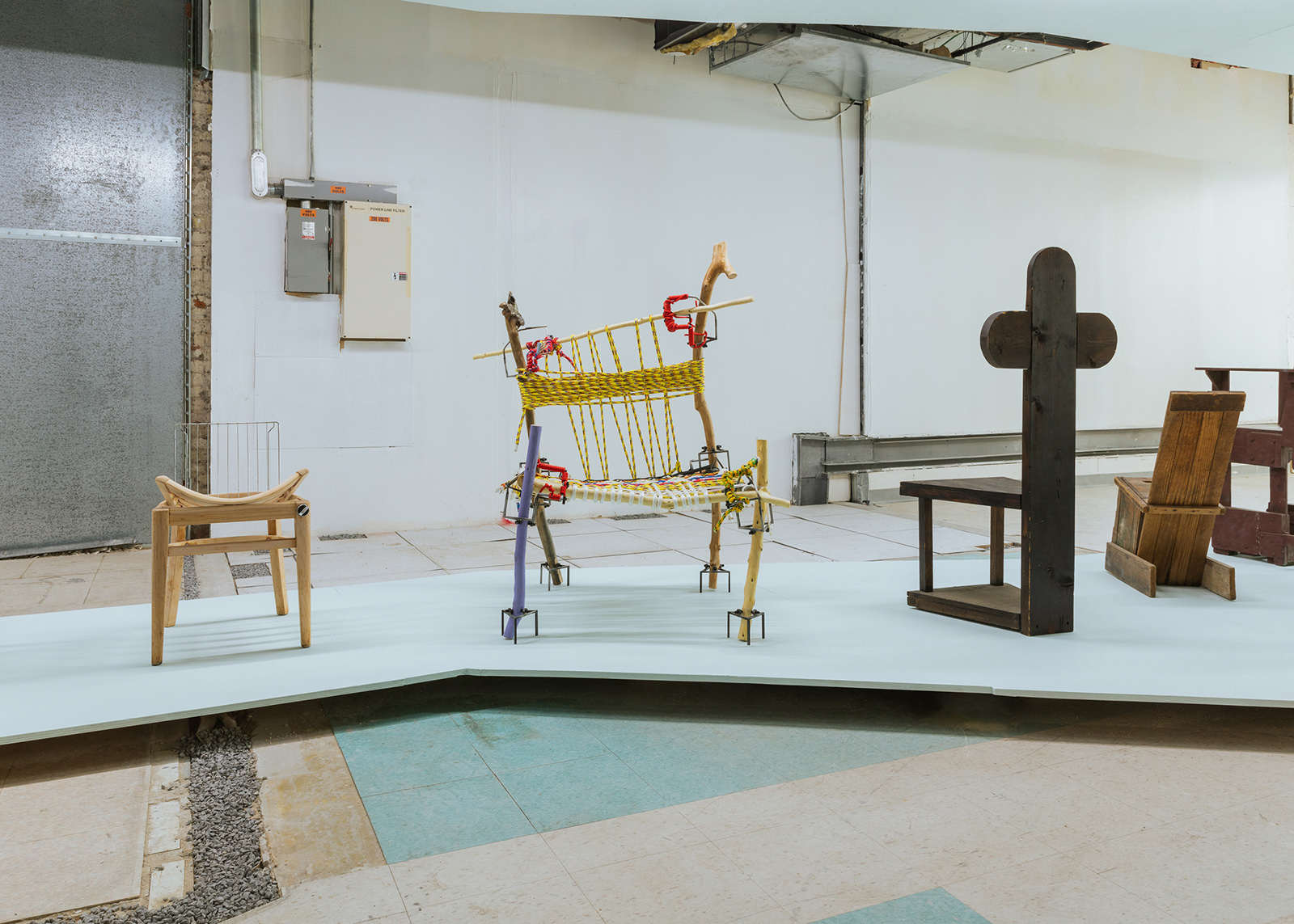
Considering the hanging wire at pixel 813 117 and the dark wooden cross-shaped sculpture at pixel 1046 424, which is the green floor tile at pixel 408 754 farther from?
the hanging wire at pixel 813 117

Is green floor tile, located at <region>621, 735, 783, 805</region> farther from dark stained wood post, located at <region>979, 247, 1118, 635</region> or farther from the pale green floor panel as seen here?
dark stained wood post, located at <region>979, 247, 1118, 635</region>

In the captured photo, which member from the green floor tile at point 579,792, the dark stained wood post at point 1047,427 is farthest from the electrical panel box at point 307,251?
the green floor tile at point 579,792

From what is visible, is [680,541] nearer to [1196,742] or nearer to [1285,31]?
[1196,742]

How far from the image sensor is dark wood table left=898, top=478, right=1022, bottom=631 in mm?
3039

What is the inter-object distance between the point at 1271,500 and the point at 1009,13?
250cm

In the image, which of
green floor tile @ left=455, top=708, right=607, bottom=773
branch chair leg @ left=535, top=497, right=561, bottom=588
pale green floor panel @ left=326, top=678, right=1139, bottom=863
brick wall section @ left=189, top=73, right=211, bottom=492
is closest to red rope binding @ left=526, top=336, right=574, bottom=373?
branch chair leg @ left=535, top=497, right=561, bottom=588

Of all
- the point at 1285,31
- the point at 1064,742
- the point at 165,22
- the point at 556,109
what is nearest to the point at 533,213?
the point at 556,109

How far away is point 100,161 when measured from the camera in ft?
16.7

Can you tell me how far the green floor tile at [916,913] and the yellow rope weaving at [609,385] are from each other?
2.03m

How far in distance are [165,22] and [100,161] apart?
0.84m

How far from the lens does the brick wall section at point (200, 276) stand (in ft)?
17.4

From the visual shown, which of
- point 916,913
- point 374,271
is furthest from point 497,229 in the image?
point 916,913

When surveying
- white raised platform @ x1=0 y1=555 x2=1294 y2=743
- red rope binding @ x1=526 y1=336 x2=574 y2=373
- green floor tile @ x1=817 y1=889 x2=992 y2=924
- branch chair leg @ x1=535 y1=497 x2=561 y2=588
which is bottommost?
green floor tile @ x1=817 y1=889 x2=992 y2=924

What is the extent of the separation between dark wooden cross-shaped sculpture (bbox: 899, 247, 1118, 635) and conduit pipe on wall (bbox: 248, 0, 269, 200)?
4.17 meters
